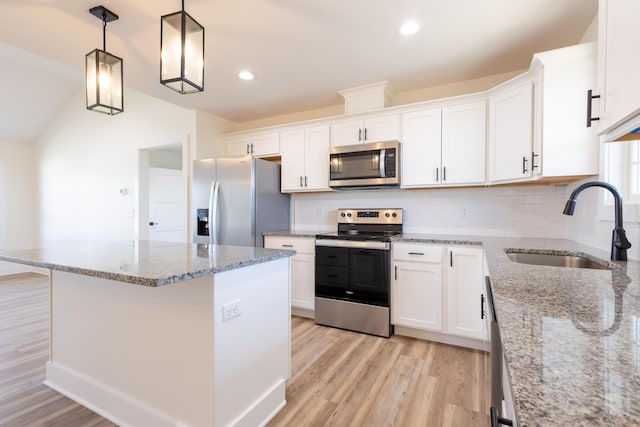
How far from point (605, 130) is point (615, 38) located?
0.30 metres

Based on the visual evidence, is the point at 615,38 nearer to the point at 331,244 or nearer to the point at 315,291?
the point at 331,244

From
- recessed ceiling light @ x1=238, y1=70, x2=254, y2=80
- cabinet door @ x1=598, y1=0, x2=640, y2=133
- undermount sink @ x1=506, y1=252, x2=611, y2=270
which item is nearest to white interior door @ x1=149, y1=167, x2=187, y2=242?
recessed ceiling light @ x1=238, y1=70, x2=254, y2=80

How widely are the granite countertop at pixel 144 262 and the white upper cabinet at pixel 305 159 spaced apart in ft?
5.78

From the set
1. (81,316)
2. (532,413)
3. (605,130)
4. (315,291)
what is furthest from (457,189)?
(81,316)

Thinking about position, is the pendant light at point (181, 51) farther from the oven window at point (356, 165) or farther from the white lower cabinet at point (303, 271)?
the white lower cabinet at point (303, 271)

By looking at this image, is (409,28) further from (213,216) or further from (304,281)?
(213,216)

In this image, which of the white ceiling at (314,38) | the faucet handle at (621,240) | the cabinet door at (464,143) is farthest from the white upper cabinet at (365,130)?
the faucet handle at (621,240)

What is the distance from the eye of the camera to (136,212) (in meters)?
4.52

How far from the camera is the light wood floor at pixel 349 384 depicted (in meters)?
1.70

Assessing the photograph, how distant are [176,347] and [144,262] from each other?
1.46ft

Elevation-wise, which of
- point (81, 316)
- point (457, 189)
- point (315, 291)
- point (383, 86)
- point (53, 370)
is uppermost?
point (383, 86)

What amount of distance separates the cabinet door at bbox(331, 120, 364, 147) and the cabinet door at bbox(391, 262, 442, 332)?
4.58 ft

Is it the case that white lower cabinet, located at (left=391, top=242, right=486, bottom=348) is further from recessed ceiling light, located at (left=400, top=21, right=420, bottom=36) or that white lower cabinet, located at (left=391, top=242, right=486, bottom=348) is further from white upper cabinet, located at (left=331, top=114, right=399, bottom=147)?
recessed ceiling light, located at (left=400, top=21, right=420, bottom=36)

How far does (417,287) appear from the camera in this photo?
271 cm
